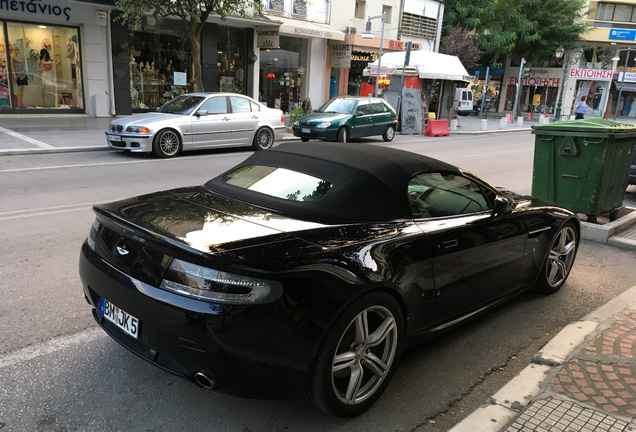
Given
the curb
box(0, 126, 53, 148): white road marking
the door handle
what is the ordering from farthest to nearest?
box(0, 126, 53, 148): white road marking → the curb → the door handle

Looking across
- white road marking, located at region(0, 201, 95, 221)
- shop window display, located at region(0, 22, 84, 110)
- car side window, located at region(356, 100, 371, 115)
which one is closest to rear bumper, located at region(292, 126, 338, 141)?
car side window, located at region(356, 100, 371, 115)

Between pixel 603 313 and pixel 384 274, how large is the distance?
2580mm

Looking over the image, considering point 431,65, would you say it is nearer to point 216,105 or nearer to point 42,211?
point 216,105

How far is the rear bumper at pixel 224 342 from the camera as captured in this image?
93.5 inches

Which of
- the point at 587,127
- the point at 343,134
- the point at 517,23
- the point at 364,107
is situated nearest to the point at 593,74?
the point at 517,23

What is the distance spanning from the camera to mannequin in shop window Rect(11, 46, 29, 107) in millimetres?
17141

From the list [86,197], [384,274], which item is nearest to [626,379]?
[384,274]

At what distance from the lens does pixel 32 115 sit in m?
17.6

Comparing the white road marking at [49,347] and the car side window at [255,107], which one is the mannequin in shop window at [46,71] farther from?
the white road marking at [49,347]

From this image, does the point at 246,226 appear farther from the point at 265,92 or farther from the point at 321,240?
the point at 265,92

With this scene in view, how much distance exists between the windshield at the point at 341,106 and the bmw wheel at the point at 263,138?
3663mm

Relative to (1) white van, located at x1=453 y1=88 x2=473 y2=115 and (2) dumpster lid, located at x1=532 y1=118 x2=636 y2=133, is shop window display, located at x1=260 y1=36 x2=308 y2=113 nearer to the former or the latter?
(1) white van, located at x1=453 y1=88 x2=473 y2=115

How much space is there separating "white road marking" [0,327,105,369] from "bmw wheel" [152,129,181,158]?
8.40 m

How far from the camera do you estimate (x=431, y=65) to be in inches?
900
